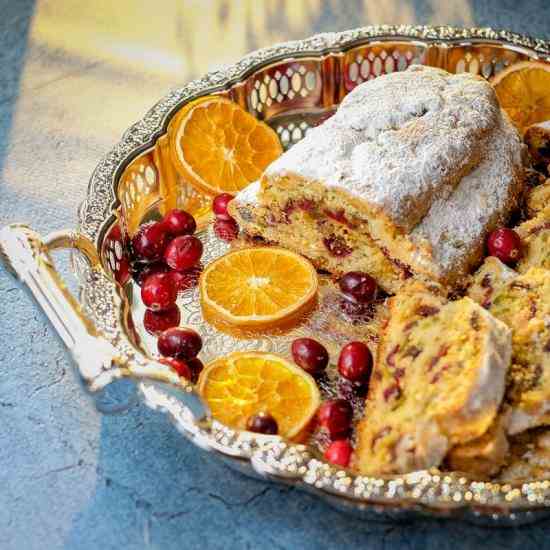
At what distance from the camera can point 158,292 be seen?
339cm

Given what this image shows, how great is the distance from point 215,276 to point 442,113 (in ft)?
3.61

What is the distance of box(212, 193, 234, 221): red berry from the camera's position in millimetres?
3795

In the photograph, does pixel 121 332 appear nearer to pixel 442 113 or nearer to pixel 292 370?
pixel 292 370

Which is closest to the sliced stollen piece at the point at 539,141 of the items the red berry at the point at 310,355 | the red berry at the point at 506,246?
the red berry at the point at 506,246

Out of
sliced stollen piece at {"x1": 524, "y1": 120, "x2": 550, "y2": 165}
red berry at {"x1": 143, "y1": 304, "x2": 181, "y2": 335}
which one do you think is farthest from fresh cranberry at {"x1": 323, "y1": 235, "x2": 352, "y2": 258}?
sliced stollen piece at {"x1": 524, "y1": 120, "x2": 550, "y2": 165}

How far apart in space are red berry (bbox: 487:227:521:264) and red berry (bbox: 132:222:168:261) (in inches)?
51.2

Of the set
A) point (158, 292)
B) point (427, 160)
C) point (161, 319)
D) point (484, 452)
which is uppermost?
point (427, 160)

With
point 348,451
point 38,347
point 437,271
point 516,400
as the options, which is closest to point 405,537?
point 348,451

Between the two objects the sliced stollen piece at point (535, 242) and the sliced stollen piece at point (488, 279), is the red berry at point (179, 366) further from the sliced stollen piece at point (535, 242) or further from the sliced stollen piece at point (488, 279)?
the sliced stollen piece at point (535, 242)

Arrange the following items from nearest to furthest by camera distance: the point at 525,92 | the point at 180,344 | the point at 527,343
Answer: the point at 527,343, the point at 180,344, the point at 525,92

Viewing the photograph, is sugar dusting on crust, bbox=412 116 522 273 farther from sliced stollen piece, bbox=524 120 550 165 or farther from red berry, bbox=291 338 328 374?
red berry, bbox=291 338 328 374

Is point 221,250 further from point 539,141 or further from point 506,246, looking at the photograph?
point 539,141

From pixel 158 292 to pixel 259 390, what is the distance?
2.22 ft

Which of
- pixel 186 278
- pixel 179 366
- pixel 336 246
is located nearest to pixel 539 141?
pixel 336 246
